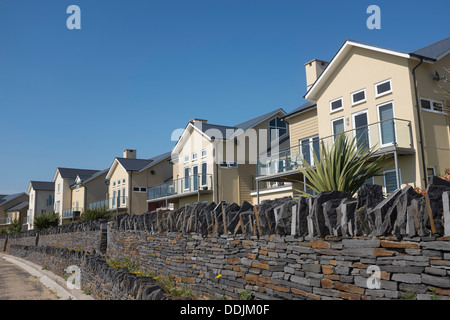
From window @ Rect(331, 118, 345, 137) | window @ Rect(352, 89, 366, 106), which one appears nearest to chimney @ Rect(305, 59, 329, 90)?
window @ Rect(331, 118, 345, 137)

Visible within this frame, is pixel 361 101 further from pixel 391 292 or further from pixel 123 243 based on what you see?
pixel 391 292

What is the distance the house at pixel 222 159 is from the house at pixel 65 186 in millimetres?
23582

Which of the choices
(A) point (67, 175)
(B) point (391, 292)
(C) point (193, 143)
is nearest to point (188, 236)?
(B) point (391, 292)

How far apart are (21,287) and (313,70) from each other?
61.0ft

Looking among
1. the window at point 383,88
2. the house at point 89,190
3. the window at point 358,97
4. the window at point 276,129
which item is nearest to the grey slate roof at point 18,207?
the house at point 89,190

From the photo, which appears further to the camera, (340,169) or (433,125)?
(433,125)

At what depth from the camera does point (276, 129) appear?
28.5 meters

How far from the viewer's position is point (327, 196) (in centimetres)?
521

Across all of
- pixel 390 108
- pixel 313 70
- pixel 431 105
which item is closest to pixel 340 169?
pixel 390 108

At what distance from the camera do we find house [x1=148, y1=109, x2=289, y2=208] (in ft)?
85.9

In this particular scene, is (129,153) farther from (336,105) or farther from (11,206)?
(11,206)

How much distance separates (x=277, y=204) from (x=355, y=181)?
2.53 metres

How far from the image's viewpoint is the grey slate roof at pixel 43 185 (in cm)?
5494

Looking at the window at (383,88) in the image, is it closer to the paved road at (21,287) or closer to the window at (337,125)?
the window at (337,125)
